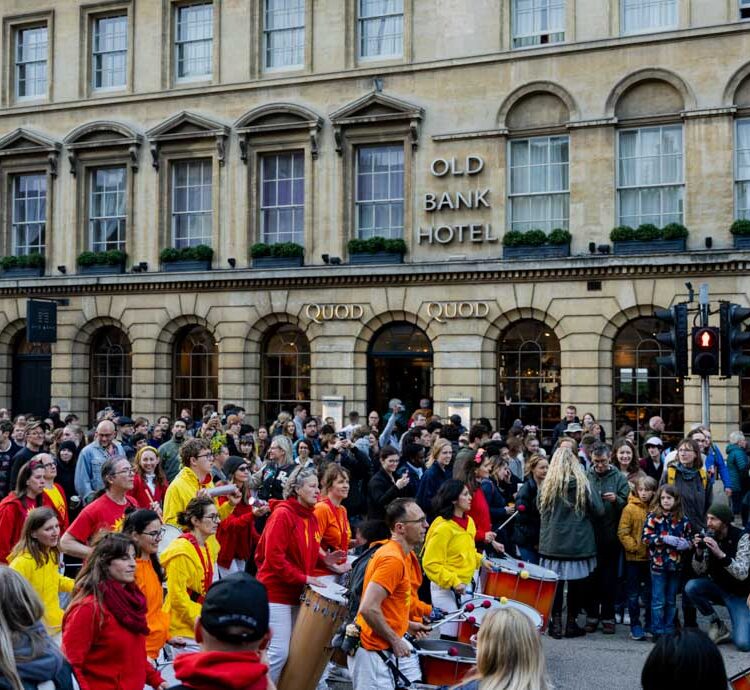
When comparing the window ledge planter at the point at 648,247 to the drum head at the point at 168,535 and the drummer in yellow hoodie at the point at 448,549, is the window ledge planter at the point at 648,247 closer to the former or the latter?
the drummer in yellow hoodie at the point at 448,549

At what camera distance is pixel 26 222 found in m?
29.0

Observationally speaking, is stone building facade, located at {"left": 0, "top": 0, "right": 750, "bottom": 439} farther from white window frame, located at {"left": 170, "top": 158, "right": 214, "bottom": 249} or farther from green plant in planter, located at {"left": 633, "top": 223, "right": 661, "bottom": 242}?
green plant in planter, located at {"left": 633, "top": 223, "right": 661, "bottom": 242}

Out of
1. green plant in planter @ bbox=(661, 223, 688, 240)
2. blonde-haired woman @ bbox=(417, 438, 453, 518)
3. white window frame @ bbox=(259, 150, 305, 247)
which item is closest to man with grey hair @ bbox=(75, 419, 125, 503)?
blonde-haired woman @ bbox=(417, 438, 453, 518)

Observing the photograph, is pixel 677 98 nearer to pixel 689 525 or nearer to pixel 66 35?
pixel 689 525

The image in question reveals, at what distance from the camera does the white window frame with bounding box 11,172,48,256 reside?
94.5 feet

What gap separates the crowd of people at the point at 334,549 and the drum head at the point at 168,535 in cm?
1

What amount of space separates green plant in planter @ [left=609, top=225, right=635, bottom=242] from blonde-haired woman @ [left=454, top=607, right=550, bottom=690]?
1893 centimetres

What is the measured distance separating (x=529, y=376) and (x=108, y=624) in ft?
61.9

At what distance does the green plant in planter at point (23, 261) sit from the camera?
93.4 ft

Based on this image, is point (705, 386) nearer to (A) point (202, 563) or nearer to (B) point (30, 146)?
(A) point (202, 563)

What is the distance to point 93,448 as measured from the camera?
1297 centimetres

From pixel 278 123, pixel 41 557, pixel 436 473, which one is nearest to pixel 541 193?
pixel 278 123

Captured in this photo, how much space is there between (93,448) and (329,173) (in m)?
13.8

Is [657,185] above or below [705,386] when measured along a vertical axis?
above
